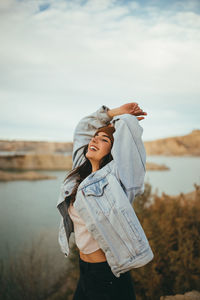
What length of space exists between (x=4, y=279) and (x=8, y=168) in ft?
28.4

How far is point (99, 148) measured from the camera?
162 centimetres

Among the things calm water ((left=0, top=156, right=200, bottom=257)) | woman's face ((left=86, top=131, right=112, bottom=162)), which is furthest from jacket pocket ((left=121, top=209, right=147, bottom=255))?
calm water ((left=0, top=156, right=200, bottom=257))

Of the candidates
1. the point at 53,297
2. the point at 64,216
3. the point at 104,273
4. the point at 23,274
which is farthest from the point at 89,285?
the point at 53,297

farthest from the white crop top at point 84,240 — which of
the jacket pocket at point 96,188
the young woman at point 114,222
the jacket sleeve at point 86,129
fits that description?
the jacket sleeve at point 86,129

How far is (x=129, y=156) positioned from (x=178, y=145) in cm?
1033

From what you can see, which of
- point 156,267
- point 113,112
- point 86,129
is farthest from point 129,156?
point 156,267

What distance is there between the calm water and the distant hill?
547 millimetres

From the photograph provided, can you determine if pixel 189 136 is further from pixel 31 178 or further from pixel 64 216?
pixel 64 216

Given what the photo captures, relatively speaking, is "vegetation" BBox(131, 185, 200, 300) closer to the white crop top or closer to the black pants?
the black pants

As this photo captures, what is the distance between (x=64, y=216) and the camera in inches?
65.4

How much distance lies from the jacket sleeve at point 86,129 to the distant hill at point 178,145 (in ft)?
24.7

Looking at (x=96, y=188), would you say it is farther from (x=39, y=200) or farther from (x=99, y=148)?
(x=39, y=200)

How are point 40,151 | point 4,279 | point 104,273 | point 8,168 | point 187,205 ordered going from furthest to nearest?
point 40,151 < point 8,168 < point 187,205 < point 4,279 < point 104,273

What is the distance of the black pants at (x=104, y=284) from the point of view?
A: 132 cm
